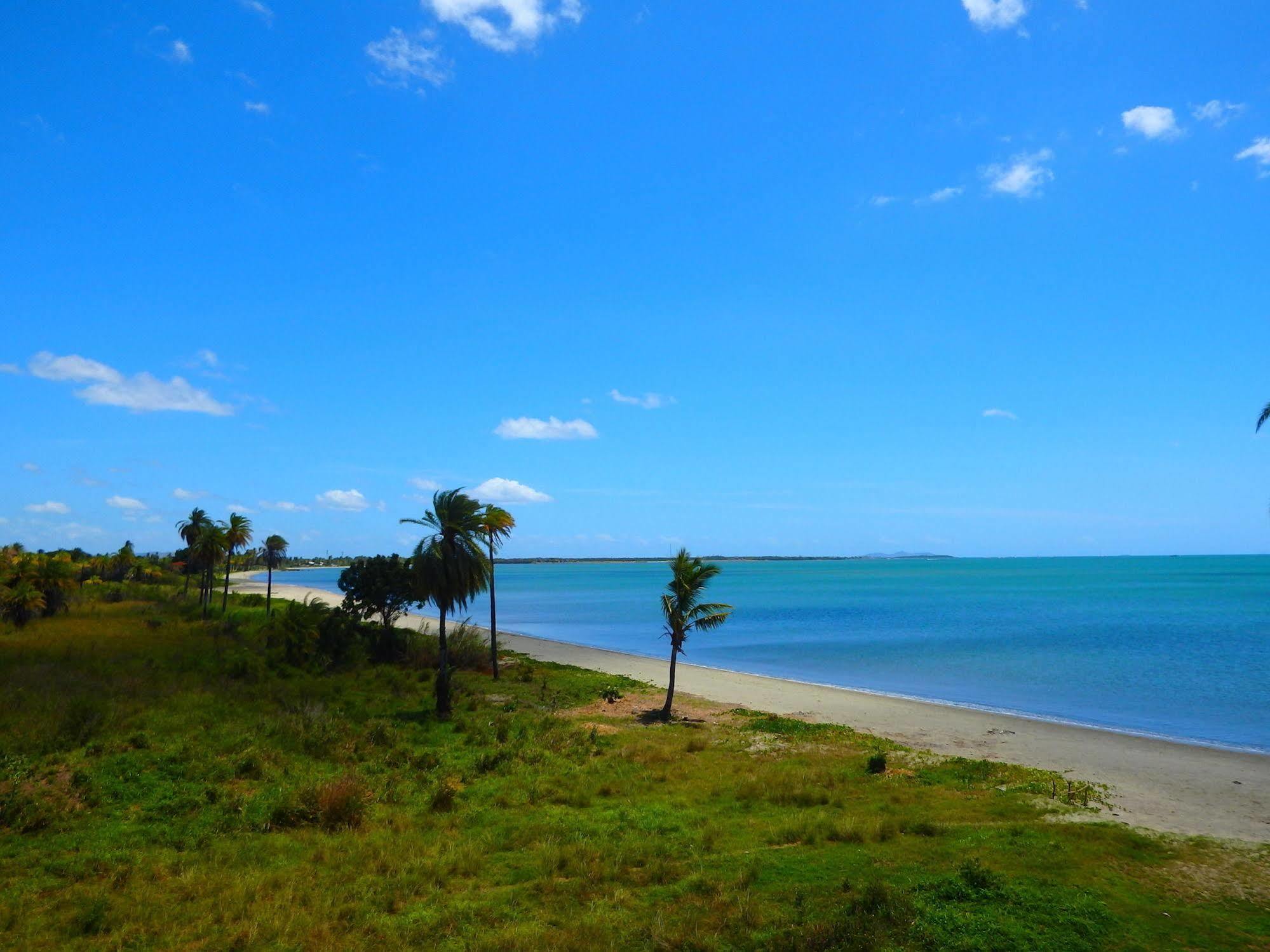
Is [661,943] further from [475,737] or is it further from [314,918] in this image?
[475,737]

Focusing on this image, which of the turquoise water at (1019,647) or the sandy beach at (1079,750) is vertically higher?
the sandy beach at (1079,750)

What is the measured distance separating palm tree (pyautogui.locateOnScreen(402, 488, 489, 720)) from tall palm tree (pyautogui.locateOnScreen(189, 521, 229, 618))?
40.2 meters

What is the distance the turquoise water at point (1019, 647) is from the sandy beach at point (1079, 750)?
12.8ft

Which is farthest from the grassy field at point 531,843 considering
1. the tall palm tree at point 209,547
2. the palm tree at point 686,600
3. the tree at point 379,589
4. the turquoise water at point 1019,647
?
the tall palm tree at point 209,547

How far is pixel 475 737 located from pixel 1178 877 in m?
20.8

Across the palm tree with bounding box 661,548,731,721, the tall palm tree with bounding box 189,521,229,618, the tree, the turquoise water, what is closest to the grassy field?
the palm tree with bounding box 661,548,731,721

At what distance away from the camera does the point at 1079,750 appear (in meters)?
30.6

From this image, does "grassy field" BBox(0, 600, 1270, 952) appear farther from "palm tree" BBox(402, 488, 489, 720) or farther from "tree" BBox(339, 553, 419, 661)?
"tree" BBox(339, 553, 419, 661)

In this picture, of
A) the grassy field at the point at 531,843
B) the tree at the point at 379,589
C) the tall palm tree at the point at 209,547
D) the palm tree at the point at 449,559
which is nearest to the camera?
the grassy field at the point at 531,843

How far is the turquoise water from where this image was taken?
4231 centimetres

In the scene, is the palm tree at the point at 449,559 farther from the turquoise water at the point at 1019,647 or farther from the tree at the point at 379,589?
the turquoise water at the point at 1019,647

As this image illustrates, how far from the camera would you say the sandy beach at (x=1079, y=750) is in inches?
826

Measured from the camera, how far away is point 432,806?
759 inches

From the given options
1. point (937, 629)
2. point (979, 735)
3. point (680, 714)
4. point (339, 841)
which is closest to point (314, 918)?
point (339, 841)
